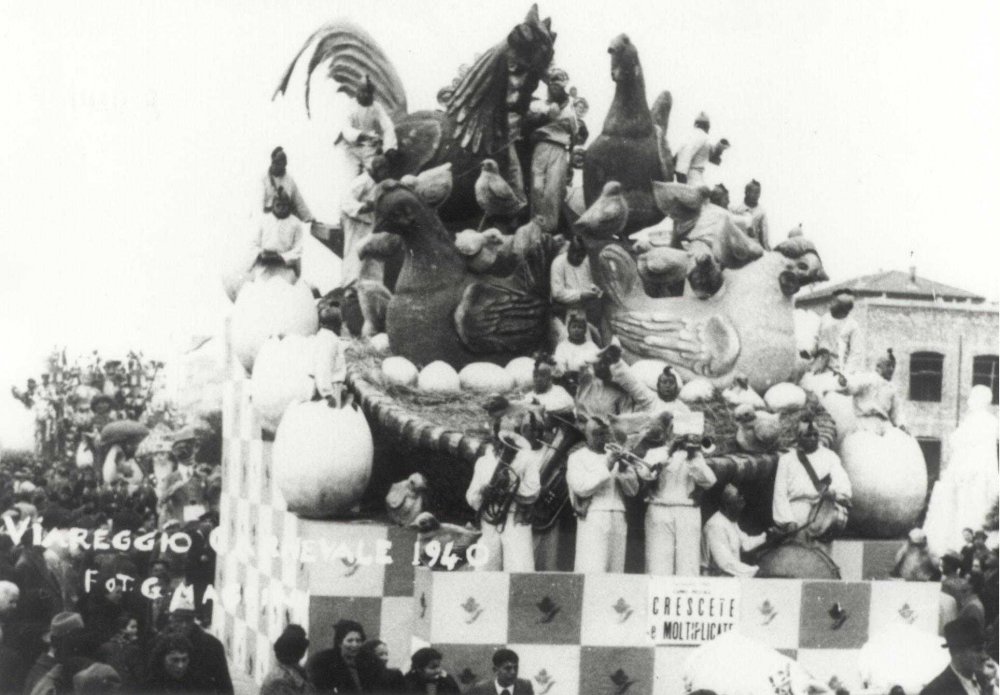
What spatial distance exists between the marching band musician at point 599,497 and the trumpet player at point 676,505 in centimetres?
22

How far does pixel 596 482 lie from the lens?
34.6 ft

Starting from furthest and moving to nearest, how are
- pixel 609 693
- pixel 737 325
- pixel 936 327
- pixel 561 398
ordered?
pixel 936 327 → pixel 737 325 → pixel 561 398 → pixel 609 693

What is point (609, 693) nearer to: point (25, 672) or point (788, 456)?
point (788, 456)

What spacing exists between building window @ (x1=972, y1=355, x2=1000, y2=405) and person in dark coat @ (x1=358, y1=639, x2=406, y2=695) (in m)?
22.5

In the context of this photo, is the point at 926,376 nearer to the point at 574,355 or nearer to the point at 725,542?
the point at 574,355

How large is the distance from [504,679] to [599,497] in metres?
1.53

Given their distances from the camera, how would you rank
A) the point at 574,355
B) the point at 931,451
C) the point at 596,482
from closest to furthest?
1. the point at 596,482
2. the point at 574,355
3. the point at 931,451

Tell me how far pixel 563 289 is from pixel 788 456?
2409mm

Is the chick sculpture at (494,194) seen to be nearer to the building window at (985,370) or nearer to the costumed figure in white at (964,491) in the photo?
the costumed figure in white at (964,491)

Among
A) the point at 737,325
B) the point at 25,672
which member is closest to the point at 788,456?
the point at 737,325

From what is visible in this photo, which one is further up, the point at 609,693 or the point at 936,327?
the point at 936,327

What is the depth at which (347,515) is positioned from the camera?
11.9 m

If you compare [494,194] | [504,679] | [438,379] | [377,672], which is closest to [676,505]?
[504,679]

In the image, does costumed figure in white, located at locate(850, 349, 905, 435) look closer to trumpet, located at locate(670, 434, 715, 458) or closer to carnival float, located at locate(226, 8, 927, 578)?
carnival float, located at locate(226, 8, 927, 578)
